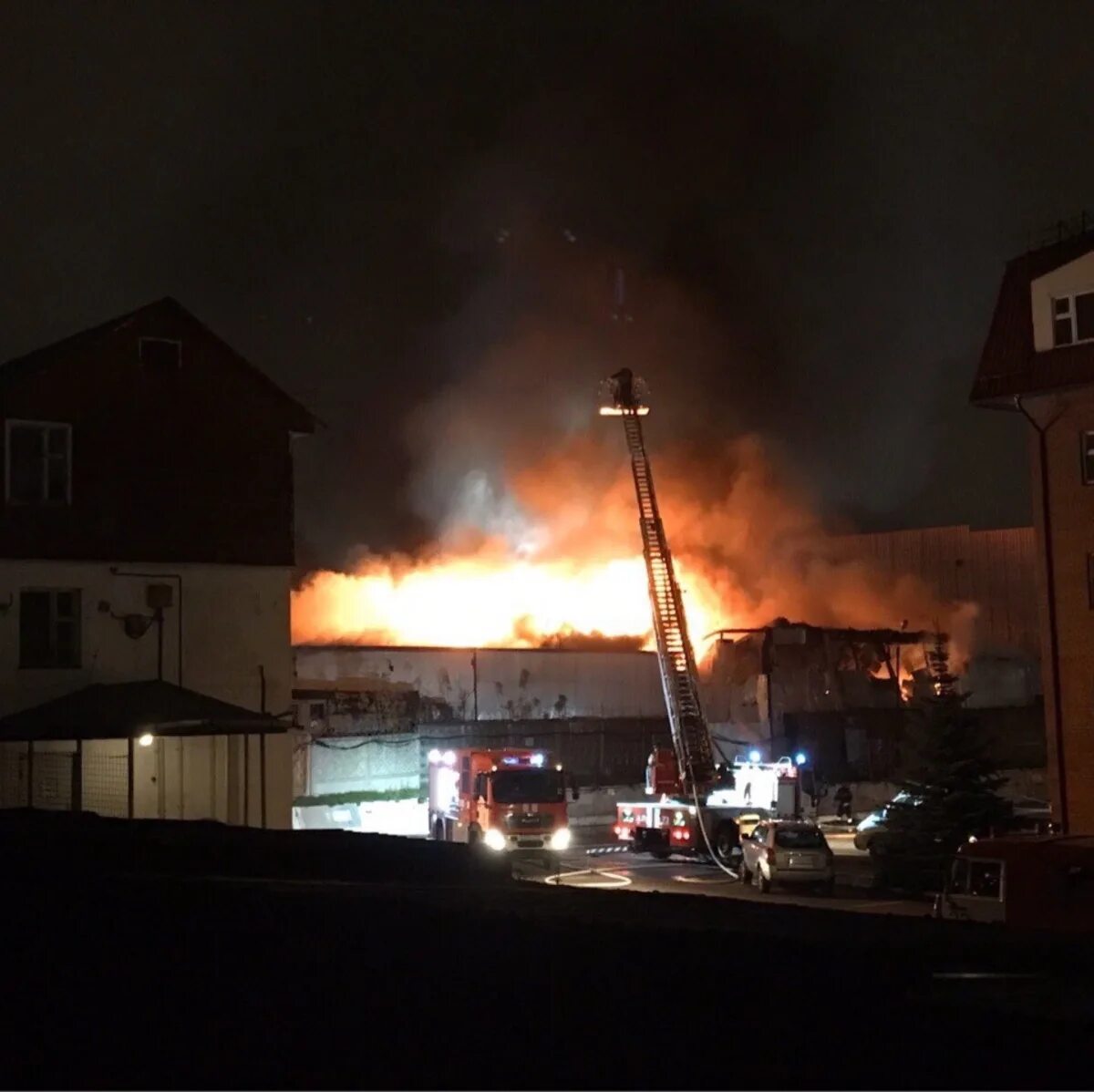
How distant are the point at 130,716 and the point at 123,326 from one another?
7648mm

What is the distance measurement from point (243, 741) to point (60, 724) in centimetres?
386

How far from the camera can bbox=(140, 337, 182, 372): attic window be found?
2605 cm

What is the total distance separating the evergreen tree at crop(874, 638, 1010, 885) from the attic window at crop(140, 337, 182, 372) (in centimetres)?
1552

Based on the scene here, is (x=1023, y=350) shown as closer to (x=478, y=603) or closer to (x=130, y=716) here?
(x=130, y=716)

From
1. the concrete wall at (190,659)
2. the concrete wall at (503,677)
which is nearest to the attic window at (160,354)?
the concrete wall at (190,659)

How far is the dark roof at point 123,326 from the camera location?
82.5 feet

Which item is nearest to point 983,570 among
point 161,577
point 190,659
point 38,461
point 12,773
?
point 190,659

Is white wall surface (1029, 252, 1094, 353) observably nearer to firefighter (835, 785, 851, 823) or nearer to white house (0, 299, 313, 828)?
white house (0, 299, 313, 828)

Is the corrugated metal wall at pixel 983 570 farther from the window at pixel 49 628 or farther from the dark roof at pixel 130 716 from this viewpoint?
the window at pixel 49 628

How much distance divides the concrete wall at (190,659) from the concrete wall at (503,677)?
1195 cm

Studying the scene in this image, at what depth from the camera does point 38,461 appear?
24.8 meters

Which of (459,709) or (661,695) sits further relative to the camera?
(661,695)

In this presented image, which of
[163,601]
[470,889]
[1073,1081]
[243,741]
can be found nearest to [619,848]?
[243,741]

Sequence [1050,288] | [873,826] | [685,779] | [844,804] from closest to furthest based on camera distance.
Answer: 1. [1050,288]
2. [685,779]
3. [873,826]
4. [844,804]
